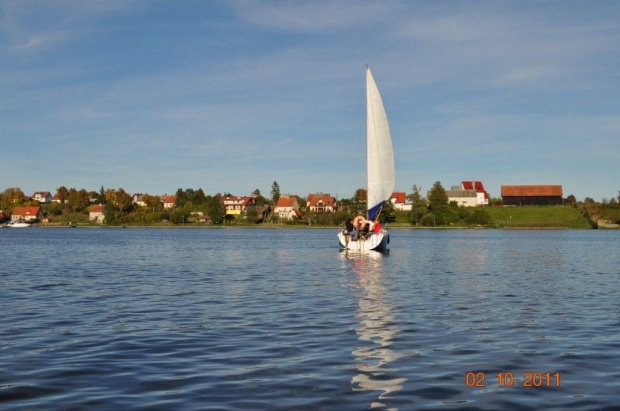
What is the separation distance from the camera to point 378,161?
2694 inches

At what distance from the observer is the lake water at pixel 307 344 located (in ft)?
38.9

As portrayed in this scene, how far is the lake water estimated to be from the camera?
11.9 meters

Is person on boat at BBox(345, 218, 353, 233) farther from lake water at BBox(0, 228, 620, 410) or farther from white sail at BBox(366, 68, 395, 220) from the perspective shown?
lake water at BBox(0, 228, 620, 410)

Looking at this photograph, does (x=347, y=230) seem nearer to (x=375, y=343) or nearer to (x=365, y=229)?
(x=365, y=229)

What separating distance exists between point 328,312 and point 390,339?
18.0 ft

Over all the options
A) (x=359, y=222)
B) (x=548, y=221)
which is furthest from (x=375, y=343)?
(x=548, y=221)

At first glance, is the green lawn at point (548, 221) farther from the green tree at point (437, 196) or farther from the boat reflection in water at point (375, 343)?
the boat reflection in water at point (375, 343)

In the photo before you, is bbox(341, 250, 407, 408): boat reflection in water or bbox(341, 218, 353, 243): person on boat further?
bbox(341, 218, 353, 243): person on boat

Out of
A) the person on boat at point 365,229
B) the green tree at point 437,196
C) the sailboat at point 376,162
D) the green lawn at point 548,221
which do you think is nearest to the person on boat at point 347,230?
the sailboat at point 376,162

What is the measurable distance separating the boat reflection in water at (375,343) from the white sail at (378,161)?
34801 mm

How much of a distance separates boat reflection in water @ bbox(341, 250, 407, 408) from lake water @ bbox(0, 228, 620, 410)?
0.05 meters

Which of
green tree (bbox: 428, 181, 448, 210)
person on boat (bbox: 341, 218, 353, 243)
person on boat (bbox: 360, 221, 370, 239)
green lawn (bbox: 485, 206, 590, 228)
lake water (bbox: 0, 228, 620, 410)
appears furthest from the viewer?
green tree (bbox: 428, 181, 448, 210)

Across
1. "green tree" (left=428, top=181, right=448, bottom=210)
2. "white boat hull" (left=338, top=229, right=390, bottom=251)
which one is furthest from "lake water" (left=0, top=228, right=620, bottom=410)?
"green tree" (left=428, top=181, right=448, bottom=210)

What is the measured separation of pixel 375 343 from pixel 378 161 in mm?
52493
